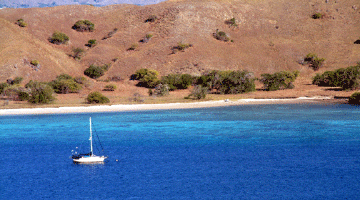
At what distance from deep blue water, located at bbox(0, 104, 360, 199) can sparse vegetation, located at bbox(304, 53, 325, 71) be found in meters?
54.8

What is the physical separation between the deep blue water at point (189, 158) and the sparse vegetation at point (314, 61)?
180 feet

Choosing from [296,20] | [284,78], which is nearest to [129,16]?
[296,20]

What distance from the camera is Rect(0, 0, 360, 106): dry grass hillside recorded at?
100262mm

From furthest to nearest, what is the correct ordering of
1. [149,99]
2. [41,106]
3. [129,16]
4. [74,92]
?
[129,16] → [74,92] → [149,99] → [41,106]

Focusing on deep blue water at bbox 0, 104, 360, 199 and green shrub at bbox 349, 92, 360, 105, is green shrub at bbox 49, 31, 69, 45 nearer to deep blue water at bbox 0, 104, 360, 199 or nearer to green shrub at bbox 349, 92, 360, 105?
deep blue water at bbox 0, 104, 360, 199

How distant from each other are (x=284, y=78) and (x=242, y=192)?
215 ft

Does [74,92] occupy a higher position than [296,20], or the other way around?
[296,20]

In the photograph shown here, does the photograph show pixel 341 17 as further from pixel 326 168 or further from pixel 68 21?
pixel 326 168

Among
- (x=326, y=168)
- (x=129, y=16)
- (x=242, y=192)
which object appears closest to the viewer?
(x=242, y=192)

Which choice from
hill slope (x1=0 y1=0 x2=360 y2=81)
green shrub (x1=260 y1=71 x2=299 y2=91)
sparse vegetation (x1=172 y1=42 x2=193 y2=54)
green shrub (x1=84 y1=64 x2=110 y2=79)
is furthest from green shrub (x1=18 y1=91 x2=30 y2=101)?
green shrub (x1=260 y1=71 x2=299 y2=91)


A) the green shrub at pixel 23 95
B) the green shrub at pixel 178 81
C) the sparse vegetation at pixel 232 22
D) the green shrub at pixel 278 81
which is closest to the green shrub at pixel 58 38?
the green shrub at pixel 178 81

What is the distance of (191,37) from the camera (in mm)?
111000

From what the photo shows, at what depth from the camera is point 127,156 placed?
1201 inches

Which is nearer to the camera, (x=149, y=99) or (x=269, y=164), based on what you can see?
(x=269, y=164)
